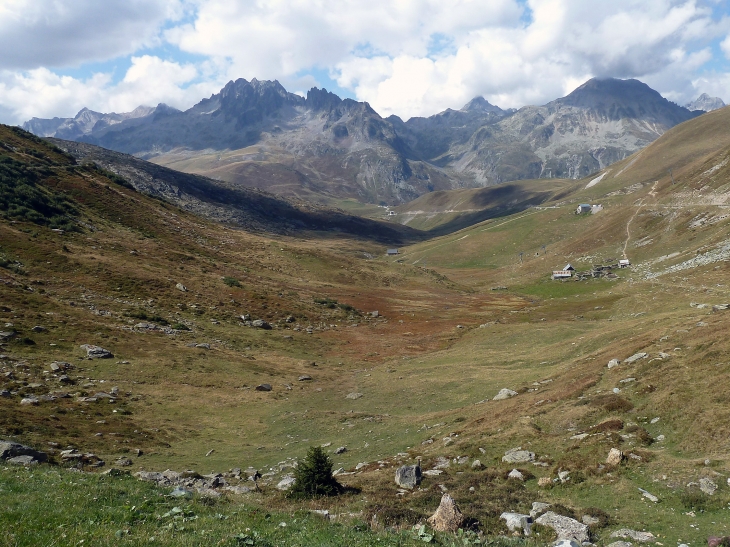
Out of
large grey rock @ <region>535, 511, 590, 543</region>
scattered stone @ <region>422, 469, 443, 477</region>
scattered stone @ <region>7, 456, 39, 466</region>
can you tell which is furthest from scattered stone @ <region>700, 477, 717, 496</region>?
scattered stone @ <region>7, 456, 39, 466</region>

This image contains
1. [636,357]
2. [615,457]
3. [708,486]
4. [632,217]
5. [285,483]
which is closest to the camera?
[708,486]

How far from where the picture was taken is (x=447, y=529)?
1462cm

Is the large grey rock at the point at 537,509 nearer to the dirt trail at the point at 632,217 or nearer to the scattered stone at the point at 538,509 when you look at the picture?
the scattered stone at the point at 538,509

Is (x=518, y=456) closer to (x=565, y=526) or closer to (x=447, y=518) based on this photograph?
(x=565, y=526)

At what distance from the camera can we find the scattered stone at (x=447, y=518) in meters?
14.8

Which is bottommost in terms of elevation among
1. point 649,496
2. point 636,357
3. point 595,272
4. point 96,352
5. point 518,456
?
point 96,352

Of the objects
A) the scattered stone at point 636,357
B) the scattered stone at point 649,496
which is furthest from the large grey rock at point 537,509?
the scattered stone at point 636,357

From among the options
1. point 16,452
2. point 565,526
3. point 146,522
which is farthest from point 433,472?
point 16,452

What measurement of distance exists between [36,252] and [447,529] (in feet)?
240

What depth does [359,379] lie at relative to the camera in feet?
169

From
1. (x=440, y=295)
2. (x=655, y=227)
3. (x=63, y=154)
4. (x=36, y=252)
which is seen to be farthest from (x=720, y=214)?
(x=63, y=154)

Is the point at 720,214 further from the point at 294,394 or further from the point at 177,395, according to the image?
the point at 177,395

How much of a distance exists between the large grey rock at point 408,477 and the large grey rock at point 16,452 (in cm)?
1650

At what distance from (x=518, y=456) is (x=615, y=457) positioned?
4432 mm
